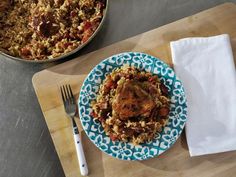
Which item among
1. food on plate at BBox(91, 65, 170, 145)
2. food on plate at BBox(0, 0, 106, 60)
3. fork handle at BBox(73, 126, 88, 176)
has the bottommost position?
fork handle at BBox(73, 126, 88, 176)

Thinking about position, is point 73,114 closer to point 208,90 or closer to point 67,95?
point 67,95

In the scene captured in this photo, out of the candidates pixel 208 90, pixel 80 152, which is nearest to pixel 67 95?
pixel 80 152

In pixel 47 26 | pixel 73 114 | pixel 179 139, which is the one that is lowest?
pixel 179 139

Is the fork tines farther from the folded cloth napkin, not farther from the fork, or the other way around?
the folded cloth napkin

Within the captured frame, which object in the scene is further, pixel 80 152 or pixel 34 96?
pixel 34 96

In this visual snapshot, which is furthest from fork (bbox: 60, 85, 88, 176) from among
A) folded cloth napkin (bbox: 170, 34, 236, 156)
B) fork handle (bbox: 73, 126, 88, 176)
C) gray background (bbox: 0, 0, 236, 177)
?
folded cloth napkin (bbox: 170, 34, 236, 156)

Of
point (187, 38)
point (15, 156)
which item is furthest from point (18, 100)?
point (187, 38)

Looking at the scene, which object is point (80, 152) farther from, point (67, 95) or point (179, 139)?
point (179, 139)

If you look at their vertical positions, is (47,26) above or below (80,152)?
above
